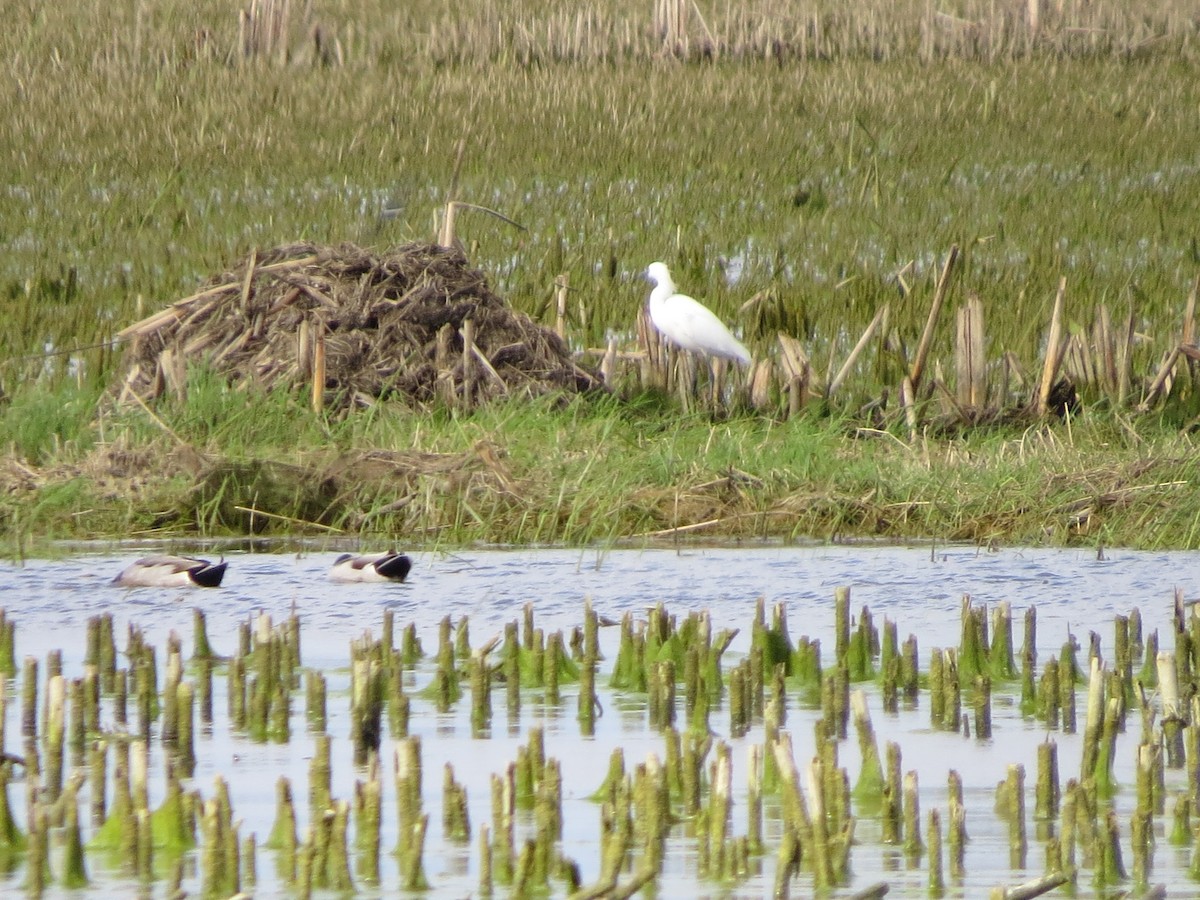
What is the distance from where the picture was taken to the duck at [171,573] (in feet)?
24.1

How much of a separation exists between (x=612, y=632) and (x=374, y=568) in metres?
1.05

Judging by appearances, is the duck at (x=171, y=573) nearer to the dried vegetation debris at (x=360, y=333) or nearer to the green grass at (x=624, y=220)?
the green grass at (x=624, y=220)

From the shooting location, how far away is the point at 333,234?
52.5 ft

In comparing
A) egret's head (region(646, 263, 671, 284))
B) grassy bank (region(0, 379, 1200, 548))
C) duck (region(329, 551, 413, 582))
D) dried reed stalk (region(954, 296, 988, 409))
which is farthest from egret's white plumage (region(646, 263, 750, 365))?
duck (region(329, 551, 413, 582))

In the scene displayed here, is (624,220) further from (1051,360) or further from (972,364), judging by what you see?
(1051,360)

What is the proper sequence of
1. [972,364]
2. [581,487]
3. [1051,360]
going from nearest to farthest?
[581,487] < [1051,360] < [972,364]

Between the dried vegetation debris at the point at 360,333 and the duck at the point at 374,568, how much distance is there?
10.5 feet

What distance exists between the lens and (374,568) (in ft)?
24.8

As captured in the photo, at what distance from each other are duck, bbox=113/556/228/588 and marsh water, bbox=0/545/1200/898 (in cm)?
5

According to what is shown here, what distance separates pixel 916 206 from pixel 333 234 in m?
4.69

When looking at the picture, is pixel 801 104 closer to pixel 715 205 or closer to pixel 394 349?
pixel 715 205

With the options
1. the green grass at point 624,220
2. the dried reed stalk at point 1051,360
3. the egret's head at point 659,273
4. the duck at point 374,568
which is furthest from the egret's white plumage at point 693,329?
the duck at point 374,568

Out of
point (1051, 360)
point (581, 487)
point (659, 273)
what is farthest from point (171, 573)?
point (659, 273)

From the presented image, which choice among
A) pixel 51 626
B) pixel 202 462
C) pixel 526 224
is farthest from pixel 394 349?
pixel 526 224
